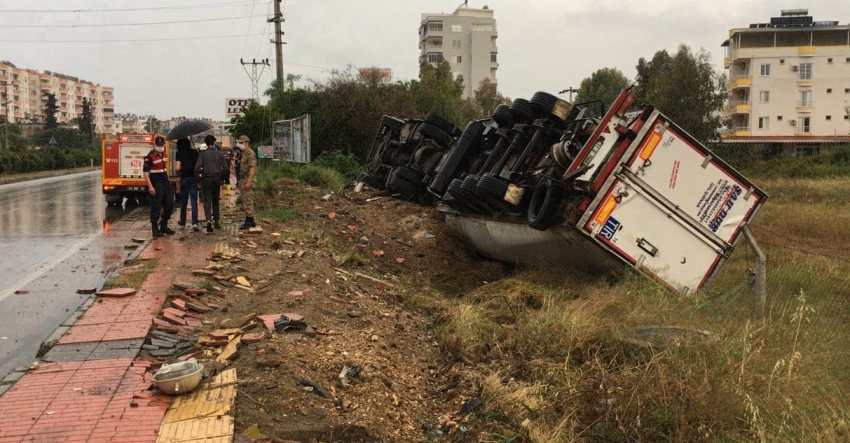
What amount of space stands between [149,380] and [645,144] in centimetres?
623

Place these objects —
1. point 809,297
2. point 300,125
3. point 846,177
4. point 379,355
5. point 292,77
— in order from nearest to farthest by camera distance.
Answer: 1. point 379,355
2. point 809,297
3. point 300,125
4. point 292,77
5. point 846,177

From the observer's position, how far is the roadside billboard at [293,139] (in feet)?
83.0

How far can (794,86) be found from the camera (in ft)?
212

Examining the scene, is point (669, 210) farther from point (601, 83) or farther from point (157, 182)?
point (601, 83)

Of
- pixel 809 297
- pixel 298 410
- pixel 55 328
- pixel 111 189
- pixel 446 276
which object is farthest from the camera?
pixel 111 189

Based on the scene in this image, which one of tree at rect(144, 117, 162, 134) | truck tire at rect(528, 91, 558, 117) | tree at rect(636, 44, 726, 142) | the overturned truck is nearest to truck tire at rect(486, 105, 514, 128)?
truck tire at rect(528, 91, 558, 117)

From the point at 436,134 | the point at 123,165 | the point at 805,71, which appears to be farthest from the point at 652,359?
the point at 805,71

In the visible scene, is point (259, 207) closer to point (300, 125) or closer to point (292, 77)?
point (300, 125)

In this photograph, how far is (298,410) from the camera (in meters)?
4.89

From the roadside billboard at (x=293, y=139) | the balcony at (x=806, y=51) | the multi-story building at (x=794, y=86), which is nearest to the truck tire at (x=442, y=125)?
the roadside billboard at (x=293, y=139)

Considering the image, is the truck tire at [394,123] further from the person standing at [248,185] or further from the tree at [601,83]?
the tree at [601,83]

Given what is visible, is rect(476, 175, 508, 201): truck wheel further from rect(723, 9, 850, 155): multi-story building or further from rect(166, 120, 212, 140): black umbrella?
rect(723, 9, 850, 155): multi-story building

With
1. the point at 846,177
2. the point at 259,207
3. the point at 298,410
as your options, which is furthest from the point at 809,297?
the point at 846,177

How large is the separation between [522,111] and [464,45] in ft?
311
